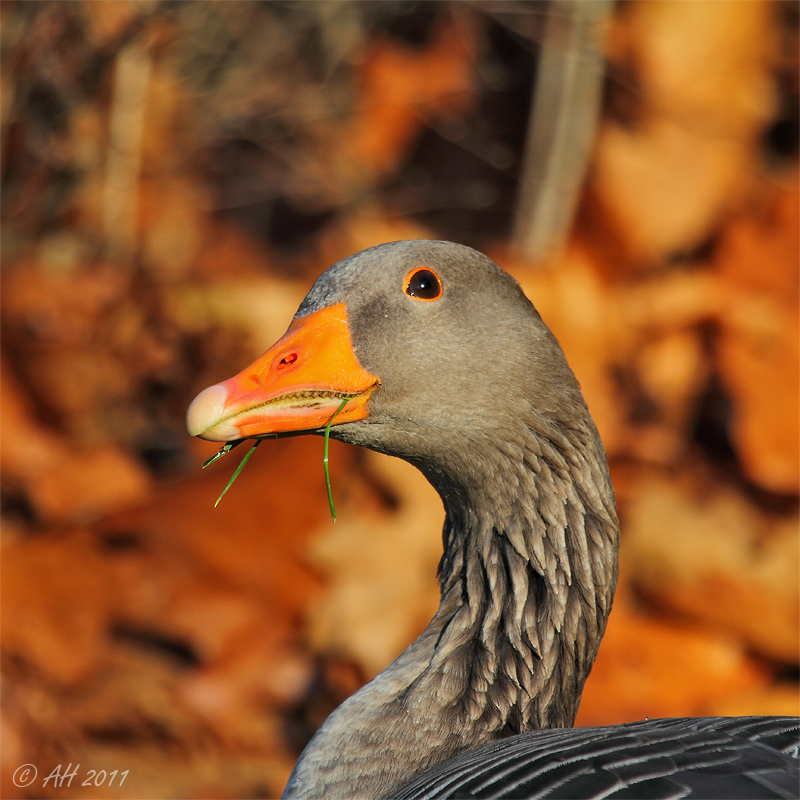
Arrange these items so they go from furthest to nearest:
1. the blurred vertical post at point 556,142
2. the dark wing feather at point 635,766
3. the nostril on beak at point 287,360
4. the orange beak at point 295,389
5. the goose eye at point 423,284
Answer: the blurred vertical post at point 556,142, the goose eye at point 423,284, the nostril on beak at point 287,360, the orange beak at point 295,389, the dark wing feather at point 635,766

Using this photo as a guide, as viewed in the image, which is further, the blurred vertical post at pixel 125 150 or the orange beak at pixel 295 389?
the blurred vertical post at pixel 125 150

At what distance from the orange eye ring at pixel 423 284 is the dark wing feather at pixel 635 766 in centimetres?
144

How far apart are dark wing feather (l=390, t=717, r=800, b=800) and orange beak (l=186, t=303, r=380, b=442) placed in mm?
1116

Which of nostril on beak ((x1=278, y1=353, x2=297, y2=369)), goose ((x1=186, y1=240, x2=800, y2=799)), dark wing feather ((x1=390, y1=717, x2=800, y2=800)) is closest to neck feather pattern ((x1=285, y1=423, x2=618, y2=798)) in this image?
goose ((x1=186, y1=240, x2=800, y2=799))

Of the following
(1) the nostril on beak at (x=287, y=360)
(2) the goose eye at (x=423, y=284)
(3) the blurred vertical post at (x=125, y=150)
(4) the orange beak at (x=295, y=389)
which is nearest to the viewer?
(4) the orange beak at (x=295, y=389)

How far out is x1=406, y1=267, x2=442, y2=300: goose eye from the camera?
2.87 meters

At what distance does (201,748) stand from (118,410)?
165 inches

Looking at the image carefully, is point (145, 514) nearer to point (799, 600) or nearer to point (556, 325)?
point (556, 325)

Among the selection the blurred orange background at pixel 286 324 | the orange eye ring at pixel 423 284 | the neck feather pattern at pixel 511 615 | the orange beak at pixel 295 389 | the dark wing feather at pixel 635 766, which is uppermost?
the blurred orange background at pixel 286 324

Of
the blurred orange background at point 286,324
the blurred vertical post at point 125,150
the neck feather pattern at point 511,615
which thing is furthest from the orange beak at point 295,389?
the blurred vertical post at point 125,150

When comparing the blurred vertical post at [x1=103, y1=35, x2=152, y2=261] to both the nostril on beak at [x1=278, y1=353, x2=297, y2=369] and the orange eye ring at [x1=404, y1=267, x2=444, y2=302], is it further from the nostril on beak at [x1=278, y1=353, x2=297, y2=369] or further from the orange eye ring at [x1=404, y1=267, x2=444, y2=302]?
the nostril on beak at [x1=278, y1=353, x2=297, y2=369]

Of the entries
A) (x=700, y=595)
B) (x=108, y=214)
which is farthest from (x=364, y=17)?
(x=700, y=595)

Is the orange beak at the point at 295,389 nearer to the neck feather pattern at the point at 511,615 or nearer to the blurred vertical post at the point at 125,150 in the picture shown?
the neck feather pattern at the point at 511,615

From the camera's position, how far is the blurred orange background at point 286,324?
22.7 ft
